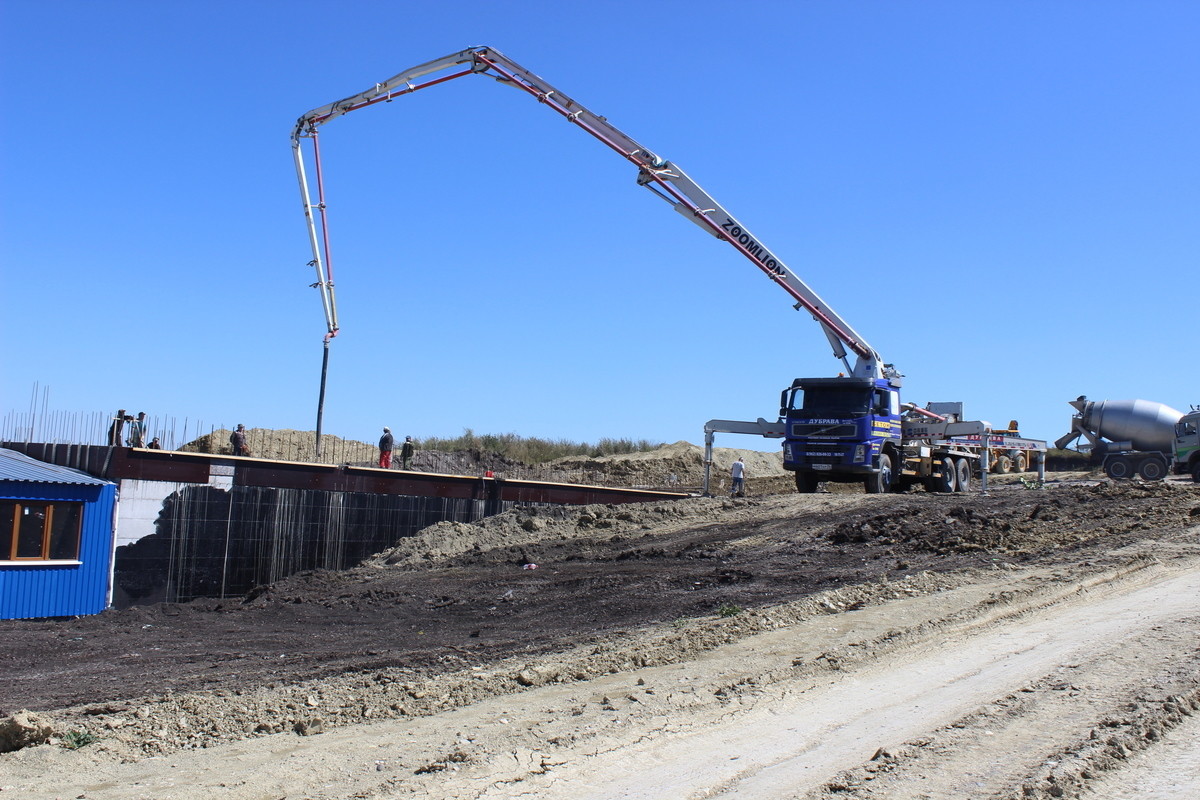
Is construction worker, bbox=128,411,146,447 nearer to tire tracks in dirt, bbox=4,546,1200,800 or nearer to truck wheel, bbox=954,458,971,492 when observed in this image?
tire tracks in dirt, bbox=4,546,1200,800

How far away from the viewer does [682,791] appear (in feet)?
19.8

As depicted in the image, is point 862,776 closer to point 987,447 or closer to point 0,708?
point 0,708

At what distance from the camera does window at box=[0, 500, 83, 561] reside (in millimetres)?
16969

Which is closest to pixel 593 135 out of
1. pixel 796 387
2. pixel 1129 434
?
pixel 796 387

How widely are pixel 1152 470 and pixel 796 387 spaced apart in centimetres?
1860

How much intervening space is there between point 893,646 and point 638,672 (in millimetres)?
2445

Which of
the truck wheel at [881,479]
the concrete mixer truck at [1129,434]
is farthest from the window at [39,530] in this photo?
the concrete mixer truck at [1129,434]

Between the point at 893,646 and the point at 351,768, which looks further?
the point at 893,646

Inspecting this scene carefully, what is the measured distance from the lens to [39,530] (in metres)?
17.4

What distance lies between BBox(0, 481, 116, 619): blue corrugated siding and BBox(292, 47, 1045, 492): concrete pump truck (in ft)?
20.2

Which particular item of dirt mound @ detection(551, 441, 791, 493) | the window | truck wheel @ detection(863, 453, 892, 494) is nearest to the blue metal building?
the window

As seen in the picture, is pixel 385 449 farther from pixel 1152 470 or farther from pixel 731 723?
pixel 1152 470

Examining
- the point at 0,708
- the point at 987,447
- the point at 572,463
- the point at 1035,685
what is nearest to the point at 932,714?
the point at 1035,685

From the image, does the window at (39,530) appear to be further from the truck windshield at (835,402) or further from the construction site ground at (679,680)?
the truck windshield at (835,402)
